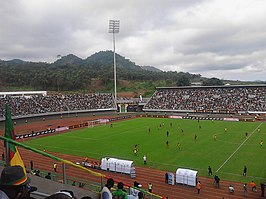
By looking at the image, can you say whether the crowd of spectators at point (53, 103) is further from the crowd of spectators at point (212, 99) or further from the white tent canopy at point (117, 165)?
the white tent canopy at point (117, 165)

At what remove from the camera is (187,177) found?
21016 millimetres

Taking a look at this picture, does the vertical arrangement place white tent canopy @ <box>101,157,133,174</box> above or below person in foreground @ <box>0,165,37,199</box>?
below

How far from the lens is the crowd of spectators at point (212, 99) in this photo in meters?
66.9

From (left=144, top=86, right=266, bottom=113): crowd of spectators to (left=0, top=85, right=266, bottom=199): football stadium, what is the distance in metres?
0.23

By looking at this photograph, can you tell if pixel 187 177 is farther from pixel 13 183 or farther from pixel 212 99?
pixel 212 99

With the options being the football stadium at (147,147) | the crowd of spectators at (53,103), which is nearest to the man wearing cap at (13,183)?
the football stadium at (147,147)

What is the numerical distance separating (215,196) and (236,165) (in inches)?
302

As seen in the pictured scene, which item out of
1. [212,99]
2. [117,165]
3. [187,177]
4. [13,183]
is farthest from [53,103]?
[13,183]

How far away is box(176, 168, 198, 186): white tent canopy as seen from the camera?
68.2 ft

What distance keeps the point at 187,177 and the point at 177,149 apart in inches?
456

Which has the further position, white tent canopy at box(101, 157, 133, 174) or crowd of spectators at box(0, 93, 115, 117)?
crowd of spectators at box(0, 93, 115, 117)

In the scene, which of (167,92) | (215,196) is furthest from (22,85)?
(215,196)

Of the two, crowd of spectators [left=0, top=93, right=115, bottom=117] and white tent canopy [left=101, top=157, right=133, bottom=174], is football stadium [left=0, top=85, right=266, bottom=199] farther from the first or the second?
crowd of spectators [left=0, top=93, right=115, bottom=117]

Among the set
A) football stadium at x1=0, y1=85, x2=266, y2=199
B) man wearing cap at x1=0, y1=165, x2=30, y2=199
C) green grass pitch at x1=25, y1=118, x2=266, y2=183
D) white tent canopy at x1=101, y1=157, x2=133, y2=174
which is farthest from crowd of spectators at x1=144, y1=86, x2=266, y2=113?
man wearing cap at x1=0, y1=165, x2=30, y2=199
